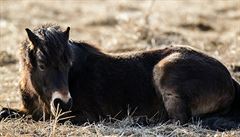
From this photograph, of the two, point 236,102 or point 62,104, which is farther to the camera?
point 236,102

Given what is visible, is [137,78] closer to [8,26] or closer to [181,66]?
[181,66]

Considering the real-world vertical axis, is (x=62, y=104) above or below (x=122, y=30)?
below

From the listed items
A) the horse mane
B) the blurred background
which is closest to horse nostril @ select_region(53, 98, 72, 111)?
the horse mane

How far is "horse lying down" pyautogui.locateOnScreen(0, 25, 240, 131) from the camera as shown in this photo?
8750mm

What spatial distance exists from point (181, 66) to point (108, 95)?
980 millimetres

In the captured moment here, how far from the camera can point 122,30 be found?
634 inches

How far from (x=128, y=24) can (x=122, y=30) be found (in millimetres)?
248

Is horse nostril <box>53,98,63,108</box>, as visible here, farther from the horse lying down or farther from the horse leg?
the horse leg

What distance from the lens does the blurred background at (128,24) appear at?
13477 millimetres

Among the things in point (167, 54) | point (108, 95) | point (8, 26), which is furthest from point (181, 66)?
point (8, 26)

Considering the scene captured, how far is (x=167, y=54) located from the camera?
9.38 m

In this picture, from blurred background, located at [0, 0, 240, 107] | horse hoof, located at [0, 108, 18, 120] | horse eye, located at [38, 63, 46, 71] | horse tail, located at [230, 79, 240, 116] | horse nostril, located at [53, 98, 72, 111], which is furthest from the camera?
blurred background, located at [0, 0, 240, 107]

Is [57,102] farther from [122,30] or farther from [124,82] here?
[122,30]

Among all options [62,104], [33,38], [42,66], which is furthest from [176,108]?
[33,38]
